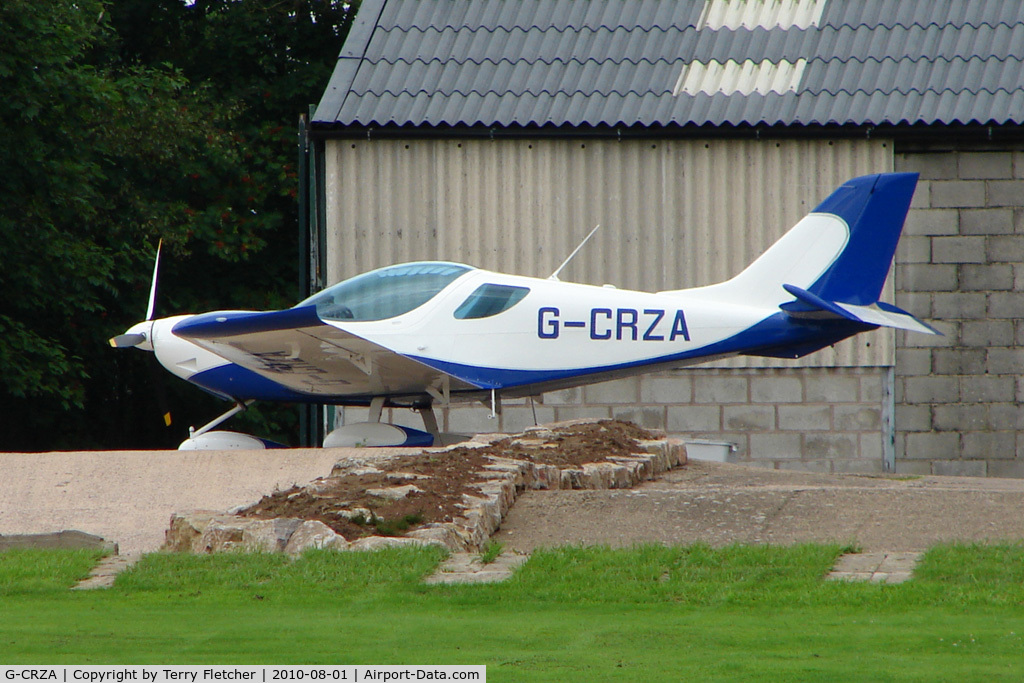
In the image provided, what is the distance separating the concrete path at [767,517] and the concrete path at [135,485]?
2.56m

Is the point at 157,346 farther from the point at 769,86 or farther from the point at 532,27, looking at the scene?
the point at 769,86

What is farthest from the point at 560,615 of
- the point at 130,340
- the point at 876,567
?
the point at 130,340

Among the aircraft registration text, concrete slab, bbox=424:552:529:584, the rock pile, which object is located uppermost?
the aircraft registration text

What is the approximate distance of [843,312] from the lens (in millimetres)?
13375

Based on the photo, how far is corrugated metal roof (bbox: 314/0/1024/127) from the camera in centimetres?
1675

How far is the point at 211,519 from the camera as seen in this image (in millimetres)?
8141

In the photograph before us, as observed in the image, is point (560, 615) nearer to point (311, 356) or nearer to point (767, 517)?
point (767, 517)

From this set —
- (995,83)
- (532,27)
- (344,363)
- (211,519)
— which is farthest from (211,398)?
(211,519)

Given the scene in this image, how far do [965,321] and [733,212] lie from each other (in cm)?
A: 325

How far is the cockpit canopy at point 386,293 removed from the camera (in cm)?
1380

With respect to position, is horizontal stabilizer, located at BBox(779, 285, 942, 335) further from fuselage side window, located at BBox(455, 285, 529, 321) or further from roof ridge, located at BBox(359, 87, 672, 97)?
roof ridge, located at BBox(359, 87, 672, 97)

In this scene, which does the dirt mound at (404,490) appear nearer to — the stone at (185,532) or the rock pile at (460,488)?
the rock pile at (460,488)

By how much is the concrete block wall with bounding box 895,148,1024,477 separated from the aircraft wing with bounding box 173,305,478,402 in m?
6.18

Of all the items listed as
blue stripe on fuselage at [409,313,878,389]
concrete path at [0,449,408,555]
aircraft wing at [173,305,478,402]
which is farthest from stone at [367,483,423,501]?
blue stripe on fuselage at [409,313,878,389]
